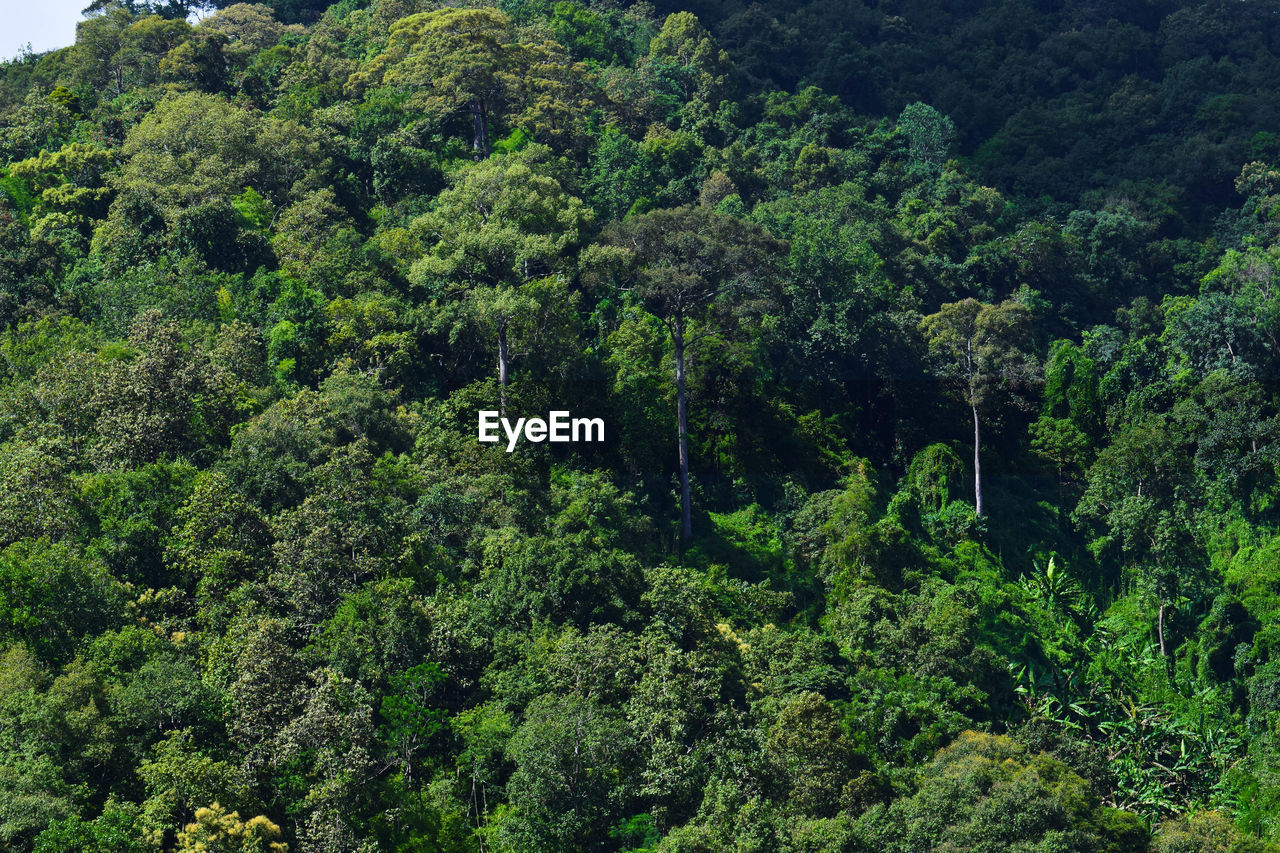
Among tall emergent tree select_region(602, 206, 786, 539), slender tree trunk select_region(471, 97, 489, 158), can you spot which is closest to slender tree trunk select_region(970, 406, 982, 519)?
tall emergent tree select_region(602, 206, 786, 539)

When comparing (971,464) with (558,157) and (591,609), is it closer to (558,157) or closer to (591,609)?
(591,609)

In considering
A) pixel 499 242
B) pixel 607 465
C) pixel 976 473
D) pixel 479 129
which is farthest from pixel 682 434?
pixel 479 129

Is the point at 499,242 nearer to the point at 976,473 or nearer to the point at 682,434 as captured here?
the point at 682,434

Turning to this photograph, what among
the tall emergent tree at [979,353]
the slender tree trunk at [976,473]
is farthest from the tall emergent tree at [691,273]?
the slender tree trunk at [976,473]

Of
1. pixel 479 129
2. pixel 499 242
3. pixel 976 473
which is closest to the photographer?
pixel 499 242

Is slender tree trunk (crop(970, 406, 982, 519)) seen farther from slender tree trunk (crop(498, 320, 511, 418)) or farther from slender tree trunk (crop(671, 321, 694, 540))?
slender tree trunk (crop(498, 320, 511, 418))

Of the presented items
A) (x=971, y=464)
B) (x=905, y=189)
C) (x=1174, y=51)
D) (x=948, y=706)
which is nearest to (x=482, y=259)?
(x=971, y=464)
